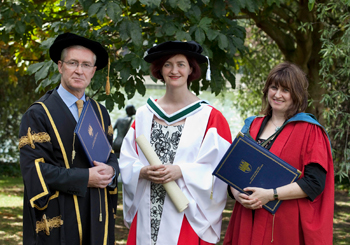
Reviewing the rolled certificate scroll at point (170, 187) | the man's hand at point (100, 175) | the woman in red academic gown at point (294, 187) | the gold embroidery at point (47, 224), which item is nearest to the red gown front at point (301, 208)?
the woman in red academic gown at point (294, 187)

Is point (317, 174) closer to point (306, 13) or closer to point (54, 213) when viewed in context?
point (54, 213)

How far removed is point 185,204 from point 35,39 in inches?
147

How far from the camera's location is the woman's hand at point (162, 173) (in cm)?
255

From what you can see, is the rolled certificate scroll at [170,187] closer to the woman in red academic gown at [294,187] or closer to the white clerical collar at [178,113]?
the white clerical collar at [178,113]

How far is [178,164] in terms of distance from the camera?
2.65 m

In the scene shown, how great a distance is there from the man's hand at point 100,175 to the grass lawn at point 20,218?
3.11m

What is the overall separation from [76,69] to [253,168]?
4.08 ft

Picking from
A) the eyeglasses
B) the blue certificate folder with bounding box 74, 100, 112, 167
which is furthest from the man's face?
the blue certificate folder with bounding box 74, 100, 112, 167

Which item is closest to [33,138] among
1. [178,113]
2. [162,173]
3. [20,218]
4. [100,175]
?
[100,175]

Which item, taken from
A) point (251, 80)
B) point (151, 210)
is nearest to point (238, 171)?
point (151, 210)

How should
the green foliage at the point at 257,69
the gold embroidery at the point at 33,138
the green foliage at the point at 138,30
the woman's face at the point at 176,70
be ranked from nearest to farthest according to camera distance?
Result: the gold embroidery at the point at 33,138 → the woman's face at the point at 176,70 → the green foliage at the point at 138,30 → the green foliage at the point at 257,69

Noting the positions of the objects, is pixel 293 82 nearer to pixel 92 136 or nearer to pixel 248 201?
pixel 248 201

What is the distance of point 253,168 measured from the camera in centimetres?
240

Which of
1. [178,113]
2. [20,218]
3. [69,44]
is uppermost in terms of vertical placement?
[69,44]
